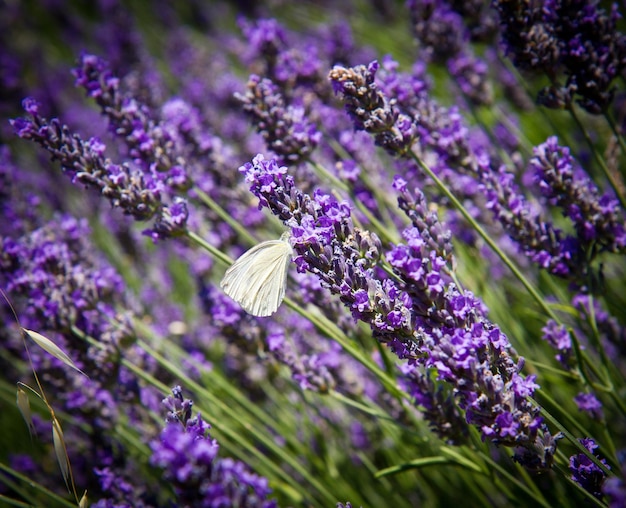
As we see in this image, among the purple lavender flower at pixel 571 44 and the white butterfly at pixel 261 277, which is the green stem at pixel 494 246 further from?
the purple lavender flower at pixel 571 44

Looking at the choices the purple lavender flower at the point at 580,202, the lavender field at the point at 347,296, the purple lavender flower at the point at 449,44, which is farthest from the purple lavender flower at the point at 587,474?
the purple lavender flower at the point at 449,44

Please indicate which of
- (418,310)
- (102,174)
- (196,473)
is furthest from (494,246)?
(102,174)

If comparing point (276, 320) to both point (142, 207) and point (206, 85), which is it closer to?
point (142, 207)

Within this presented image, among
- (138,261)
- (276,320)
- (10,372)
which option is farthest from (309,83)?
(10,372)

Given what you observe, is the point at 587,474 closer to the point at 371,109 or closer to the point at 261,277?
the point at 261,277

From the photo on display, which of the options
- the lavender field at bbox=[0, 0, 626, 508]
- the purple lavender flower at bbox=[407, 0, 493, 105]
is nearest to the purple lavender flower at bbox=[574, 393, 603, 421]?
the lavender field at bbox=[0, 0, 626, 508]

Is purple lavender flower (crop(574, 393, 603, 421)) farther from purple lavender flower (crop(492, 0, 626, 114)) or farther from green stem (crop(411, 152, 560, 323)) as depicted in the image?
purple lavender flower (crop(492, 0, 626, 114))

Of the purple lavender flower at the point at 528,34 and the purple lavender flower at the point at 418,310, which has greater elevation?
the purple lavender flower at the point at 528,34
